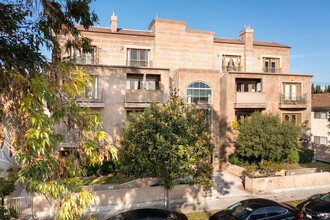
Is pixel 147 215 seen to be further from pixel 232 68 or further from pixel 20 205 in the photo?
pixel 232 68

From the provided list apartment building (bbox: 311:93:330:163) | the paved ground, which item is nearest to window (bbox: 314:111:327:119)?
apartment building (bbox: 311:93:330:163)

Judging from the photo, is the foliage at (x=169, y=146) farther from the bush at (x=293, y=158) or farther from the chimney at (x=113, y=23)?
the chimney at (x=113, y=23)

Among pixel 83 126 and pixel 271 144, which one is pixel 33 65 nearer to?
pixel 83 126

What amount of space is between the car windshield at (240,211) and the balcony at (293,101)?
1492 centimetres

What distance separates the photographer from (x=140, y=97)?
1942 cm

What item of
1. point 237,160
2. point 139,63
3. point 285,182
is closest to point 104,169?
point 139,63

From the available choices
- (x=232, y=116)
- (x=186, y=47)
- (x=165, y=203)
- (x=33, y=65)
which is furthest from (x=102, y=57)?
(x=33, y=65)

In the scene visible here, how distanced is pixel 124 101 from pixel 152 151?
9.70 meters

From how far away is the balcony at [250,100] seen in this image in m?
21.4

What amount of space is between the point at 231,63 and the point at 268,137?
1030cm

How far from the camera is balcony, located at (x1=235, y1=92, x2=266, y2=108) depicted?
21438 mm

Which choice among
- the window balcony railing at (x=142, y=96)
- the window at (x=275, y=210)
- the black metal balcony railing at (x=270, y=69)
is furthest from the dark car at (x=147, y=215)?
the black metal balcony railing at (x=270, y=69)

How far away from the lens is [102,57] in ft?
73.6

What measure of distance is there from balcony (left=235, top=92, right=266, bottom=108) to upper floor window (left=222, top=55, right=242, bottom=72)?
15.2 feet
